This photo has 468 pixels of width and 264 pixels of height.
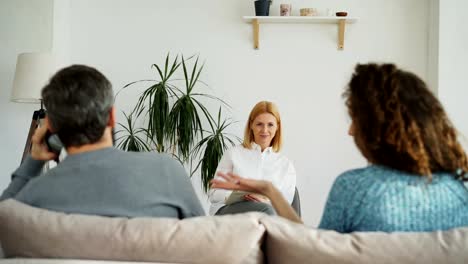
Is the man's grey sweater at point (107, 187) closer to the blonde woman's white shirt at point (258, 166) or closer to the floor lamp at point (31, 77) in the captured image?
the blonde woman's white shirt at point (258, 166)

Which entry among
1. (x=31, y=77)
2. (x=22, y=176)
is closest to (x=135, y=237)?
(x=22, y=176)

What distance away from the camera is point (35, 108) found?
481 centimetres

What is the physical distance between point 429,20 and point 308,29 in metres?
1.00

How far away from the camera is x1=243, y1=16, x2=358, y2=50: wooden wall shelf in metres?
4.80

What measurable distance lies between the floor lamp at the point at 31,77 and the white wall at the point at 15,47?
363 millimetres

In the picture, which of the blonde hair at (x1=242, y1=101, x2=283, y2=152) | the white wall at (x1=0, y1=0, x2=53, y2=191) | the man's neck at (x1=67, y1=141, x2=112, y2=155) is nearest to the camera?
the man's neck at (x1=67, y1=141, x2=112, y2=155)

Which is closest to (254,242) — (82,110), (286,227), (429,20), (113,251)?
(286,227)

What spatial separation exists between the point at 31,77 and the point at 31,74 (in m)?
0.02

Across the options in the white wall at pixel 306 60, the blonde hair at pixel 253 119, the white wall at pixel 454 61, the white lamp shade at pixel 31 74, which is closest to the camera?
the blonde hair at pixel 253 119

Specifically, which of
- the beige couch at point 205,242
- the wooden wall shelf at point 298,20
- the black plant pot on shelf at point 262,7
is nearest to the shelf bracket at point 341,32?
the wooden wall shelf at point 298,20

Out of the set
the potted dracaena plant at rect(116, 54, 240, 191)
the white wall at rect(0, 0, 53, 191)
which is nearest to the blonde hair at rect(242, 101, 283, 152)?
the potted dracaena plant at rect(116, 54, 240, 191)

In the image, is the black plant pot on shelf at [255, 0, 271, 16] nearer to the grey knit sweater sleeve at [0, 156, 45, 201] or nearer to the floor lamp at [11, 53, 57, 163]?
the floor lamp at [11, 53, 57, 163]

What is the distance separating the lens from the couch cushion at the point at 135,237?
148cm

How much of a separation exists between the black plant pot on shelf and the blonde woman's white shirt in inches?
57.0
